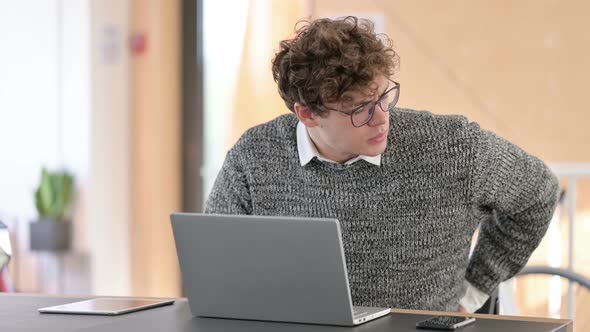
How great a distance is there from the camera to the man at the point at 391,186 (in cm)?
206

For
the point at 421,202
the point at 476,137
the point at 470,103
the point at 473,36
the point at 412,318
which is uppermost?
the point at 473,36

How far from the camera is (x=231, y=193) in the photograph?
7.41ft

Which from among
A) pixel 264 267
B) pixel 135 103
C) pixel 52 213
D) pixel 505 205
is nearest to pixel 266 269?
pixel 264 267

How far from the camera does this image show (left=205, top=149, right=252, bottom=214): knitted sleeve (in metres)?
2.25

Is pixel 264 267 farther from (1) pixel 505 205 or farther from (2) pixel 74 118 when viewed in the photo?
(2) pixel 74 118

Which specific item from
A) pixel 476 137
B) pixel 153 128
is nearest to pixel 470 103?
pixel 153 128

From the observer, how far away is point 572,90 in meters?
4.04

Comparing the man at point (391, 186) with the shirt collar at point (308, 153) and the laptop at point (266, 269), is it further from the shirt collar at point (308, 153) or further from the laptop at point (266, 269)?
the laptop at point (266, 269)

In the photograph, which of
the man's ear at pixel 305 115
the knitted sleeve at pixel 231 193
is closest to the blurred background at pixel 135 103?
the knitted sleeve at pixel 231 193

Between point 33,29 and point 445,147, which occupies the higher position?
point 33,29

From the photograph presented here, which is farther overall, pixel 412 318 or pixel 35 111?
pixel 35 111

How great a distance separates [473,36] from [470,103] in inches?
11.3

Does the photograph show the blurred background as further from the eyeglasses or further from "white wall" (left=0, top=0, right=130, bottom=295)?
the eyeglasses

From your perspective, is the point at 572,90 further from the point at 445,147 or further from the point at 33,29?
the point at 33,29
